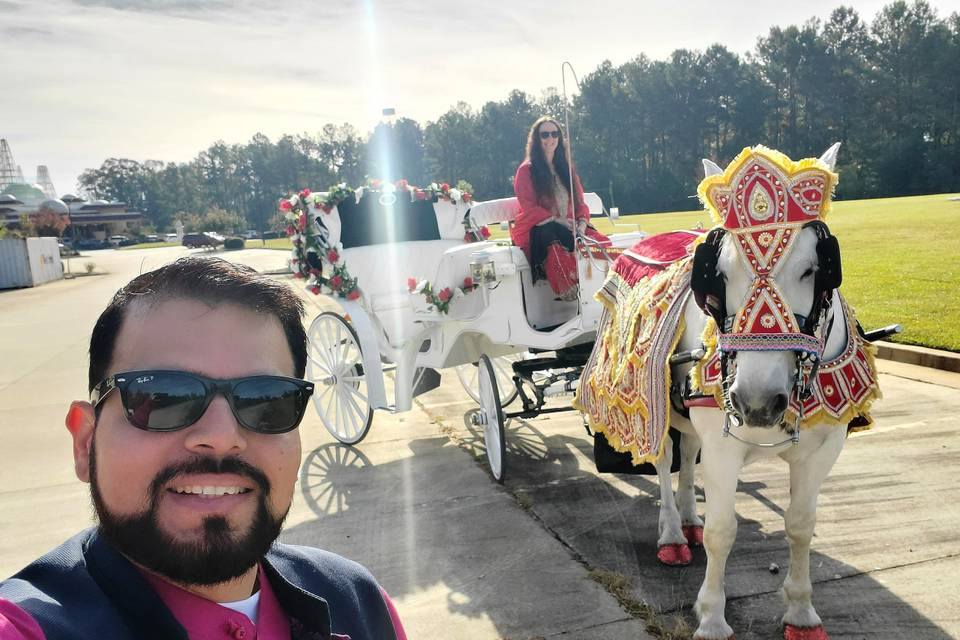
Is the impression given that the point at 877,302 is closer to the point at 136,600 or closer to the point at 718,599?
the point at 718,599

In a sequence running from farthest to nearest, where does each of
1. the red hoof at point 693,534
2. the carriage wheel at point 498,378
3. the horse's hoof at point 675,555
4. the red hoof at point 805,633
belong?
the carriage wheel at point 498,378 → the red hoof at point 693,534 → the horse's hoof at point 675,555 → the red hoof at point 805,633

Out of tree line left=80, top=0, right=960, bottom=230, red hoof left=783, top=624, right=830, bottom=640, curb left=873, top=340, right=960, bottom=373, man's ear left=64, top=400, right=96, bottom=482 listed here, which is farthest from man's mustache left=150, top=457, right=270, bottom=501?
tree line left=80, top=0, right=960, bottom=230

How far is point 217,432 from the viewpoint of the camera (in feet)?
4.09

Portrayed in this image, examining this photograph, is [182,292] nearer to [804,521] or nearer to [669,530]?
[804,521]

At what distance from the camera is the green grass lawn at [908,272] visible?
9.79 meters

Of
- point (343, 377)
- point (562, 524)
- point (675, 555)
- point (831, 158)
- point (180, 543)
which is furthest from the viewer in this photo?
point (343, 377)

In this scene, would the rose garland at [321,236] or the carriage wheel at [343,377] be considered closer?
the carriage wheel at [343,377]

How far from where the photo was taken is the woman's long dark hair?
5.92 meters

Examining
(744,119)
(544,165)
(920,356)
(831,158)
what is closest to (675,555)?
(831,158)

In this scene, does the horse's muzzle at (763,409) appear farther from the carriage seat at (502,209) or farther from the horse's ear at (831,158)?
the carriage seat at (502,209)

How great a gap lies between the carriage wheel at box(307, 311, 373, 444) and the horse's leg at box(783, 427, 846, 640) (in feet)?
13.1

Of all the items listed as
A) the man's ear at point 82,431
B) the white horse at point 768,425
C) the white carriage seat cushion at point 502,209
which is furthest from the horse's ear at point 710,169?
the white carriage seat cushion at point 502,209

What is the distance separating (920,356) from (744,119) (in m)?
62.8

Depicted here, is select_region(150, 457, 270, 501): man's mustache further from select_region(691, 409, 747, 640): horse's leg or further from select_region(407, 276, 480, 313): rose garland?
select_region(407, 276, 480, 313): rose garland
